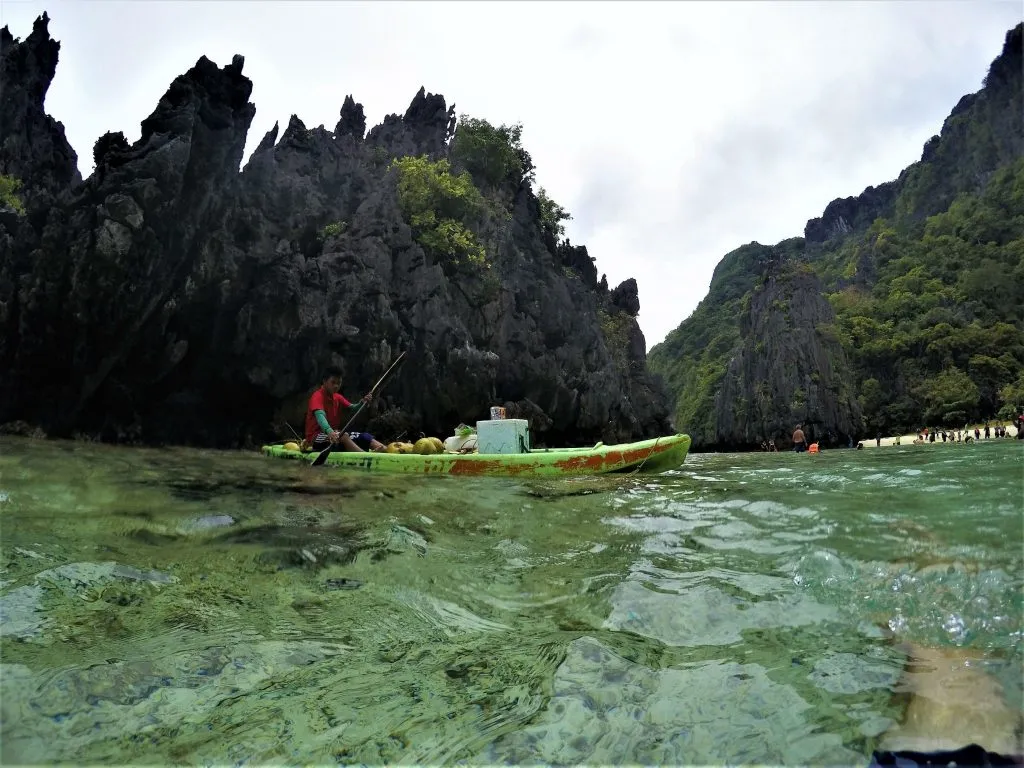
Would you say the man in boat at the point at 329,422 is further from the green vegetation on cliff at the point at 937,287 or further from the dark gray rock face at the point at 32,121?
the green vegetation on cliff at the point at 937,287

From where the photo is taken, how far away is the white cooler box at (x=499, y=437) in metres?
11.6

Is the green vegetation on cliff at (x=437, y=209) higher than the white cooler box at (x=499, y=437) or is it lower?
→ higher

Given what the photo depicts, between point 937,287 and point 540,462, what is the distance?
7617 centimetres

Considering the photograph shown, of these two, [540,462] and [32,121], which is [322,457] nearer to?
[540,462]

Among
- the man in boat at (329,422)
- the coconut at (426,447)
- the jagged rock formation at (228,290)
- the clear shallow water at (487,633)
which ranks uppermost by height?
the jagged rock formation at (228,290)

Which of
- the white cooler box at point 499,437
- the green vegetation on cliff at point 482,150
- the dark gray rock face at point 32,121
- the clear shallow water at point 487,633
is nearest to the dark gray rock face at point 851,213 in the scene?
the green vegetation on cliff at point 482,150

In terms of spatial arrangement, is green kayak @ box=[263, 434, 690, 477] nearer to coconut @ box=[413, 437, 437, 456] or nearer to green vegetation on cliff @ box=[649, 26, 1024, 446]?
coconut @ box=[413, 437, 437, 456]

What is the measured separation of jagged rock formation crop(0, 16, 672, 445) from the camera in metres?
17.9

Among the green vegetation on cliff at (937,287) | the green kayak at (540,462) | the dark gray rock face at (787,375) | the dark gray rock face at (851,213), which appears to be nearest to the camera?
the green kayak at (540,462)

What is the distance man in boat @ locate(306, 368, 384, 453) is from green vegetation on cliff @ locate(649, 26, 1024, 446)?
5618 cm

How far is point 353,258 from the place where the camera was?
79.9ft

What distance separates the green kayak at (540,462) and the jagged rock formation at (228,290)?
12215 mm

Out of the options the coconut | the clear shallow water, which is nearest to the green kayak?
the coconut

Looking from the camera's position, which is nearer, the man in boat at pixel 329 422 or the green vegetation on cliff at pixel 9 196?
the man in boat at pixel 329 422
